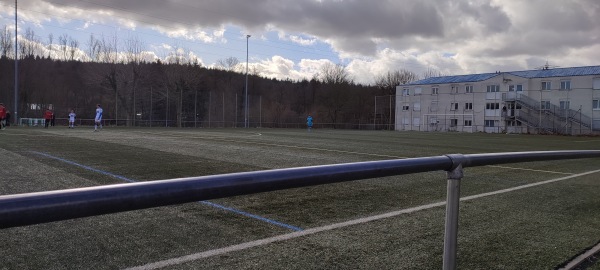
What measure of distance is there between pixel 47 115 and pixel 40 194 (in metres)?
42.3

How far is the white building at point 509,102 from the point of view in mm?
54906

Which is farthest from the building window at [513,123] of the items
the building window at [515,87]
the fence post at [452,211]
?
the fence post at [452,211]

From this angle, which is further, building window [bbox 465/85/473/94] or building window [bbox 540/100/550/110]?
building window [bbox 465/85/473/94]

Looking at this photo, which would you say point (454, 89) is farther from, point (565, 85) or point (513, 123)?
point (565, 85)

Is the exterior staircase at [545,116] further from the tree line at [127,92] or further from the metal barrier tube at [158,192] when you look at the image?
the metal barrier tube at [158,192]

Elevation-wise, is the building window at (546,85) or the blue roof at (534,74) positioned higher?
the blue roof at (534,74)

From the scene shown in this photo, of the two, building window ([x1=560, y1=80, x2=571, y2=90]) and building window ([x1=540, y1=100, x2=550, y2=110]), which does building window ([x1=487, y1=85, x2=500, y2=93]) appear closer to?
building window ([x1=540, y1=100, x2=550, y2=110])

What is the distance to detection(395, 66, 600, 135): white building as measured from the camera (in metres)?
54.9

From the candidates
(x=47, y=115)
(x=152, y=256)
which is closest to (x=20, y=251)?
(x=152, y=256)

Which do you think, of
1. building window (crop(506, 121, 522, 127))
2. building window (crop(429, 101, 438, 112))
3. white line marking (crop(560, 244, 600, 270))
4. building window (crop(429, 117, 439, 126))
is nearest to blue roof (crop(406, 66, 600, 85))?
building window (crop(429, 101, 438, 112))

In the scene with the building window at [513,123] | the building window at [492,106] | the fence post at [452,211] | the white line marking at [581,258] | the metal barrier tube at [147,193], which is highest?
the building window at [492,106]

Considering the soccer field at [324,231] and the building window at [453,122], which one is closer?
the soccer field at [324,231]

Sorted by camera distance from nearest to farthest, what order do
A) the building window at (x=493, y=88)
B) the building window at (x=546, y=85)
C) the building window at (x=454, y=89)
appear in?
the building window at (x=546, y=85)
the building window at (x=493, y=88)
the building window at (x=454, y=89)

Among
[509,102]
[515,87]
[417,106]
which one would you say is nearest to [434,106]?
[417,106]
